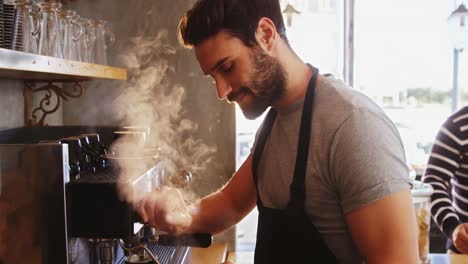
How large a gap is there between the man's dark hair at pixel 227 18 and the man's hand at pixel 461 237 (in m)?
1.25

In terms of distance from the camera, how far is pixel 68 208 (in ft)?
3.70

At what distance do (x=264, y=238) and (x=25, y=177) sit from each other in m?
0.68

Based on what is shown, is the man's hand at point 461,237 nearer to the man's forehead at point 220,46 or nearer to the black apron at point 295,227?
the black apron at point 295,227

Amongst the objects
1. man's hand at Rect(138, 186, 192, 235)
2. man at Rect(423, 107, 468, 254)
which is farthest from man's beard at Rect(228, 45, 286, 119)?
man at Rect(423, 107, 468, 254)

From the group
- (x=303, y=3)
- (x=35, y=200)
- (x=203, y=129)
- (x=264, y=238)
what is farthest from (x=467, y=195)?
(x=303, y=3)

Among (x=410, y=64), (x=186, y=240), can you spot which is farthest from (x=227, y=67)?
(x=410, y=64)

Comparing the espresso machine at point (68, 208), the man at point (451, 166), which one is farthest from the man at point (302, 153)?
the man at point (451, 166)

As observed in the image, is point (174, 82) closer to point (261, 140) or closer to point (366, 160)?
point (261, 140)

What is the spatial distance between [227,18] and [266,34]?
0.38 feet

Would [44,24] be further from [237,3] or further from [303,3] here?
[303,3]

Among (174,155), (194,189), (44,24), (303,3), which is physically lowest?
(194,189)

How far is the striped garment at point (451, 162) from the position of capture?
218 centimetres

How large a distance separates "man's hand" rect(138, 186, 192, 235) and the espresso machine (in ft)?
0.12

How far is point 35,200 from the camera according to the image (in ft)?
3.50
